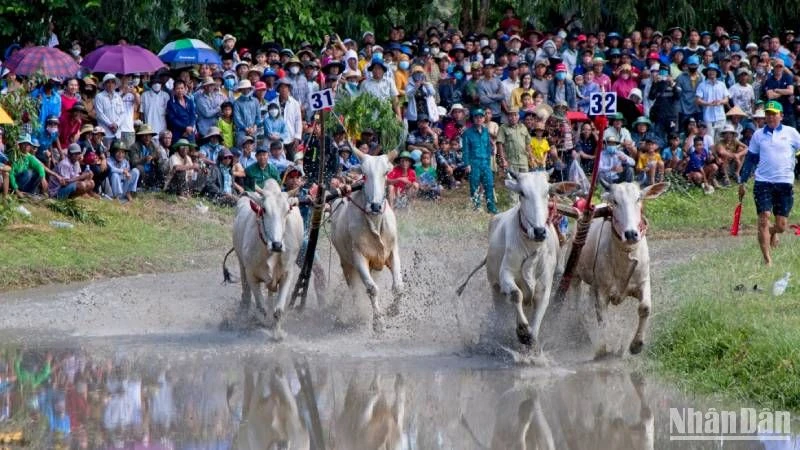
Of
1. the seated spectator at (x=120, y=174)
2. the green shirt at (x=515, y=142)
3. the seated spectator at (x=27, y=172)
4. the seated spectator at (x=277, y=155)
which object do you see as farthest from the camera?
the green shirt at (x=515, y=142)

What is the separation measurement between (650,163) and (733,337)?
1170cm

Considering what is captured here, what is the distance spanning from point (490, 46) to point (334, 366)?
13028mm

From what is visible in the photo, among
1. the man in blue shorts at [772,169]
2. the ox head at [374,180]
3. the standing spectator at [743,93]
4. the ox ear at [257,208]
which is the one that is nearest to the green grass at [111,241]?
the ox ear at [257,208]

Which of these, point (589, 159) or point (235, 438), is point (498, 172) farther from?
point (235, 438)

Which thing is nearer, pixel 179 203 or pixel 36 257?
pixel 36 257

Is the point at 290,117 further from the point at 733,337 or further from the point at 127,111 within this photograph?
the point at 733,337

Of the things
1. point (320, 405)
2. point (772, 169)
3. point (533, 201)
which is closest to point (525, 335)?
point (533, 201)

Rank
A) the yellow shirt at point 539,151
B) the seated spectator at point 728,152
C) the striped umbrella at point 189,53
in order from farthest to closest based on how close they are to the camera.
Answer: the seated spectator at point 728,152 < the striped umbrella at point 189,53 < the yellow shirt at point 539,151

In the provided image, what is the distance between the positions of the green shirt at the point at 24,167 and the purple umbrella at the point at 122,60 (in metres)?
2.01

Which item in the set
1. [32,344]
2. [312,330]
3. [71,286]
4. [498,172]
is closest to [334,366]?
[312,330]

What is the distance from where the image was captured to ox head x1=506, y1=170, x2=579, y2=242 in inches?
503

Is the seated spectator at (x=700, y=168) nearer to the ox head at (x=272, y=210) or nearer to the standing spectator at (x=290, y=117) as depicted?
the standing spectator at (x=290, y=117)

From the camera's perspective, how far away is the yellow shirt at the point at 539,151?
22219mm

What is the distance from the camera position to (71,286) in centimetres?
1781
